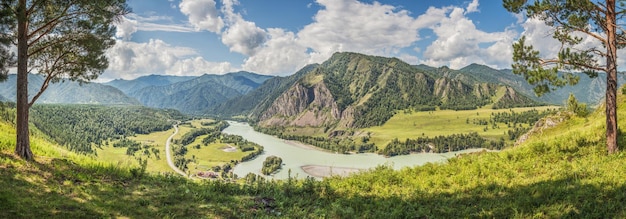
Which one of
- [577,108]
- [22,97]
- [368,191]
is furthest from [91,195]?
[577,108]

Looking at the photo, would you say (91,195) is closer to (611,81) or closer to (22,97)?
(22,97)

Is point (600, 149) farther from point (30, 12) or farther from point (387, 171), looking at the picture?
point (30, 12)

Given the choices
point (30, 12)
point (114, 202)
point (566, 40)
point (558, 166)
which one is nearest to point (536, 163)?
point (558, 166)

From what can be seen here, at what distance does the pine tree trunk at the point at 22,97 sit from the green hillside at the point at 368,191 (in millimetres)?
504

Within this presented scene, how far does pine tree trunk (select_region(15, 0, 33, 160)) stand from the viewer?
15133 mm

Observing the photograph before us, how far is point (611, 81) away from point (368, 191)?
12.1 meters

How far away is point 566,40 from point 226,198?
59.4 ft

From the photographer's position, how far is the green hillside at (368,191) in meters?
9.69

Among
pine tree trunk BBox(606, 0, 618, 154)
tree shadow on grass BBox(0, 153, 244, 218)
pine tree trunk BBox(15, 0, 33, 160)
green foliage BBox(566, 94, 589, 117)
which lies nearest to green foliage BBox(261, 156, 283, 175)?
green foliage BBox(566, 94, 589, 117)

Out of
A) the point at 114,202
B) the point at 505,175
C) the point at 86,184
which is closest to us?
the point at 114,202

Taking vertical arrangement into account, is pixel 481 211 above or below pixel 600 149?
below

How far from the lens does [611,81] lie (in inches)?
582

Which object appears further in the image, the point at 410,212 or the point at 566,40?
the point at 566,40

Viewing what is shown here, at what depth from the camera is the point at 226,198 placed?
1280cm
